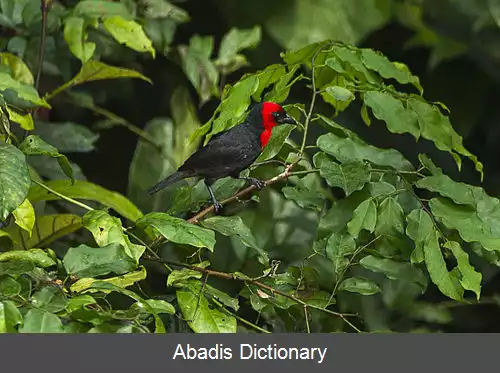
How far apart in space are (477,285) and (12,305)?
49 centimetres

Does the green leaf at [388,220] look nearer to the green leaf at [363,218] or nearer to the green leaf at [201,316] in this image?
the green leaf at [363,218]

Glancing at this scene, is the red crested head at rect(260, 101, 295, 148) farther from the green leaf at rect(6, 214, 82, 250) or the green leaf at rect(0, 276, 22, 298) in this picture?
the green leaf at rect(0, 276, 22, 298)

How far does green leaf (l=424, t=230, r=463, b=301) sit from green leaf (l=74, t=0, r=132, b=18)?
61cm

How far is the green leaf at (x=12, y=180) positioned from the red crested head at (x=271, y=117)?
1.16 ft

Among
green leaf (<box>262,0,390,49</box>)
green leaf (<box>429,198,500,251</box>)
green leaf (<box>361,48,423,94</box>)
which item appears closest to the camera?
green leaf (<box>429,198,500,251</box>)

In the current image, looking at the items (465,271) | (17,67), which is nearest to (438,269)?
(465,271)

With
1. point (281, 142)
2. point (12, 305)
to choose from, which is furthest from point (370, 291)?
point (12, 305)

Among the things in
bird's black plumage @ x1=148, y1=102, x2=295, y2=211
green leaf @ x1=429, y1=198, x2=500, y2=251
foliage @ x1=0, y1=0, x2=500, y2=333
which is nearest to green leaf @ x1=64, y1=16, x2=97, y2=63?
foliage @ x1=0, y1=0, x2=500, y2=333

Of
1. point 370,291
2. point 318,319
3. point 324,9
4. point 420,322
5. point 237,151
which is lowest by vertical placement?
point 420,322

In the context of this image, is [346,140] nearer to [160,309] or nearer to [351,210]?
[351,210]

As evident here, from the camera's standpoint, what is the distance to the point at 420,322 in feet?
5.89

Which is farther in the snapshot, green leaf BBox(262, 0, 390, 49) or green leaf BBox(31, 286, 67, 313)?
green leaf BBox(262, 0, 390, 49)

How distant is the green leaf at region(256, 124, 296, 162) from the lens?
985 millimetres

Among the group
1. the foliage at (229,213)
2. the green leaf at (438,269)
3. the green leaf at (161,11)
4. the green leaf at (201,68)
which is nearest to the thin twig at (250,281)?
the foliage at (229,213)
